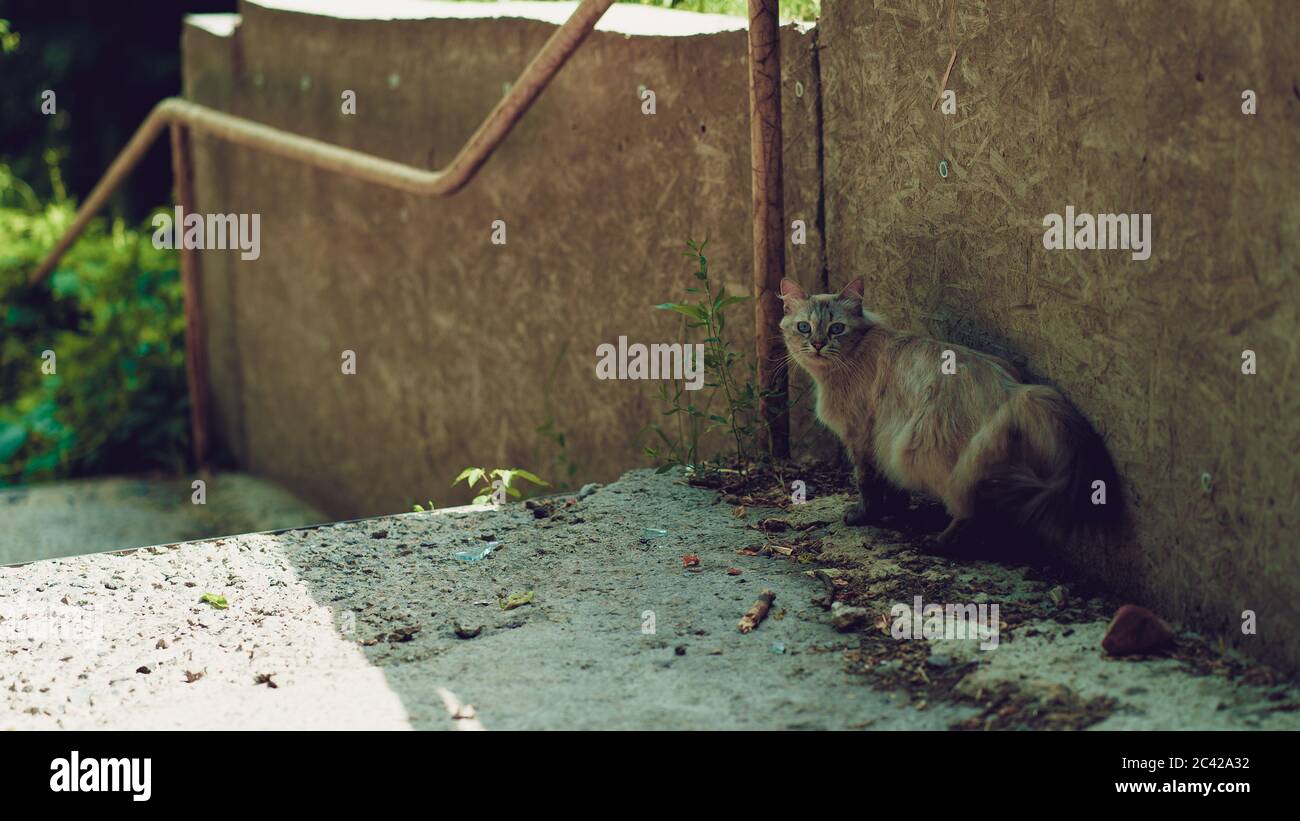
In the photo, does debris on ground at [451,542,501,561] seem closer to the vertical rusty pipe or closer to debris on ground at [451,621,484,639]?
debris on ground at [451,621,484,639]

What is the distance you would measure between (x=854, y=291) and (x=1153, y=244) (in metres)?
1.06

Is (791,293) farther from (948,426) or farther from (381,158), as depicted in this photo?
(381,158)

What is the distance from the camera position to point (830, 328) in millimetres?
4098

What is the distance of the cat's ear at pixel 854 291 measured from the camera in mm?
4082

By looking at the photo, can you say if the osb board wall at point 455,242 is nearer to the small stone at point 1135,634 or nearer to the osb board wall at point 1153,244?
the osb board wall at point 1153,244

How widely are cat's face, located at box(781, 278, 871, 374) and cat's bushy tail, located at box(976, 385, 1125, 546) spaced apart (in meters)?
0.67

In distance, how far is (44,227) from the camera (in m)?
10.7

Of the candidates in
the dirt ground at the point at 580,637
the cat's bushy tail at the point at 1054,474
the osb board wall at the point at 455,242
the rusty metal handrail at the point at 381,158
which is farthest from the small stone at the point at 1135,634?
the rusty metal handrail at the point at 381,158

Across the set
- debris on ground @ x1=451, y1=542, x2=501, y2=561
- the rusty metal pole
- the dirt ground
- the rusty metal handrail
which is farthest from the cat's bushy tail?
the rusty metal handrail

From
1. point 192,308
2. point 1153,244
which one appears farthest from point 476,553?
point 192,308

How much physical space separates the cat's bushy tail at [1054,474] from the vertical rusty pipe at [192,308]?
6.27 meters
